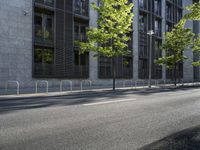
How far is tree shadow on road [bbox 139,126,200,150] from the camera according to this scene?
15.3 feet

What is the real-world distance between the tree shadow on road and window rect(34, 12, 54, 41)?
21.5 meters

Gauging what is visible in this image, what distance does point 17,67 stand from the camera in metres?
23.3

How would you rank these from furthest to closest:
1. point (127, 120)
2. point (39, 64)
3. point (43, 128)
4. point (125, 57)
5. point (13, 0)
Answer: point (125, 57) → point (39, 64) → point (13, 0) → point (127, 120) → point (43, 128)

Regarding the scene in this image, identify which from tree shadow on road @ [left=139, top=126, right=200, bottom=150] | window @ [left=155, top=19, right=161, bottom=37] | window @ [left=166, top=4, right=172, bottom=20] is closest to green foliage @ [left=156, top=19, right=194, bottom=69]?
window @ [left=155, top=19, right=161, bottom=37]

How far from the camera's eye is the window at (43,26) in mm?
25594

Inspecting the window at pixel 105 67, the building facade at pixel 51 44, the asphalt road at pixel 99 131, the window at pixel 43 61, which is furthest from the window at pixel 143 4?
the asphalt road at pixel 99 131

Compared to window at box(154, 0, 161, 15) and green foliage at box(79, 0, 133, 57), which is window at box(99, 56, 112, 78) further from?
window at box(154, 0, 161, 15)

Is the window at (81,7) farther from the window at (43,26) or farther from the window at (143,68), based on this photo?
the window at (143,68)

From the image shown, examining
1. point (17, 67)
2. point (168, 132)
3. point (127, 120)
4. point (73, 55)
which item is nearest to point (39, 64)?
point (17, 67)

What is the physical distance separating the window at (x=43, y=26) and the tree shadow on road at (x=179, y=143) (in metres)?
21.5

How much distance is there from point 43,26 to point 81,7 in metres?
5.86

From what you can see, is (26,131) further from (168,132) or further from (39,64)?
(39,64)

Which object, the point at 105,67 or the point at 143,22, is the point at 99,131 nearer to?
the point at 105,67

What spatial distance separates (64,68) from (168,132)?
2189cm
